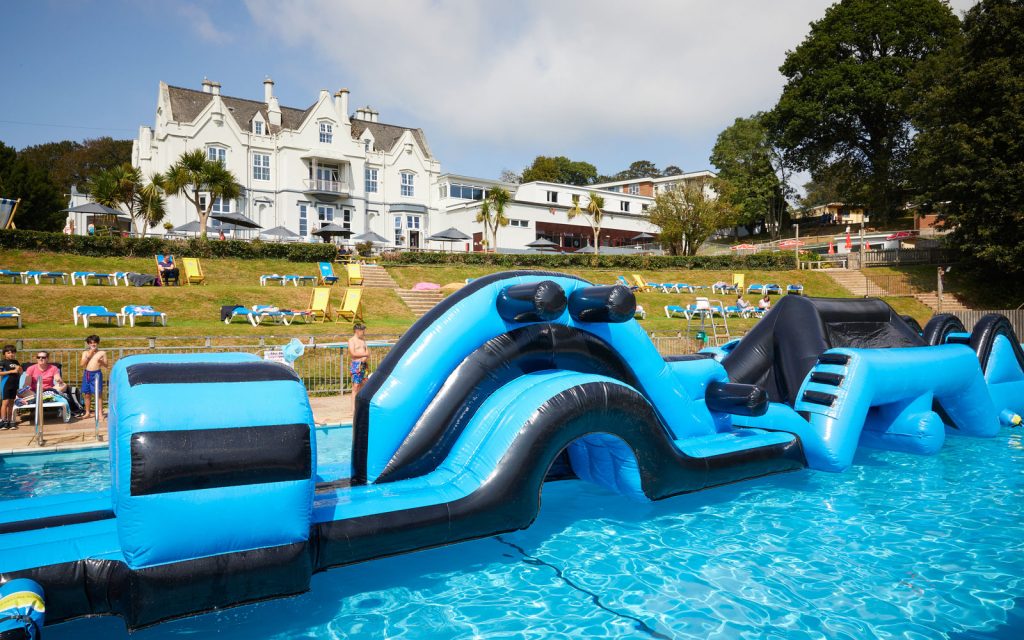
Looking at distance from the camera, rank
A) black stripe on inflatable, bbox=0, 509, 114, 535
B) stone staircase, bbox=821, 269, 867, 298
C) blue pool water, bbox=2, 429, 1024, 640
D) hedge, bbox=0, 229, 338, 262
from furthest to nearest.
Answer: stone staircase, bbox=821, 269, 867, 298 → hedge, bbox=0, 229, 338, 262 → blue pool water, bbox=2, 429, 1024, 640 → black stripe on inflatable, bbox=0, 509, 114, 535

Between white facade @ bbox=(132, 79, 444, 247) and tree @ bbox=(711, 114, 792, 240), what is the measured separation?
30.7m

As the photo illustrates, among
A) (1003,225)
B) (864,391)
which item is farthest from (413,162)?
(864,391)

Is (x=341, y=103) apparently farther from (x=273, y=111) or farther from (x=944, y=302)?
(x=944, y=302)

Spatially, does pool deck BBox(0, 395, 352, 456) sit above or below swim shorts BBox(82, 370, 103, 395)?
below

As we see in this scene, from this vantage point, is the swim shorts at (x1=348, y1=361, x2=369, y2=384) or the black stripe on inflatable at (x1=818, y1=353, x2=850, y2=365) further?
the swim shorts at (x1=348, y1=361, x2=369, y2=384)

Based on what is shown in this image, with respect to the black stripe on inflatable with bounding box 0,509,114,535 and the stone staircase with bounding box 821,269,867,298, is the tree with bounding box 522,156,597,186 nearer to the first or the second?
the stone staircase with bounding box 821,269,867,298

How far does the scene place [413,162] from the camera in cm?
4866

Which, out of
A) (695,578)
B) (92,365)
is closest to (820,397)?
(695,578)

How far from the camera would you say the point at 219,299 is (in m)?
22.0

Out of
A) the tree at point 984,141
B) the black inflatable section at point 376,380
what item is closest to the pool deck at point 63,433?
the black inflatable section at point 376,380

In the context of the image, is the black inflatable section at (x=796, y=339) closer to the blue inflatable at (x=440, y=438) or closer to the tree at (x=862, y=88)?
the blue inflatable at (x=440, y=438)

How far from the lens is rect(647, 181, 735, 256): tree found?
45406 millimetres

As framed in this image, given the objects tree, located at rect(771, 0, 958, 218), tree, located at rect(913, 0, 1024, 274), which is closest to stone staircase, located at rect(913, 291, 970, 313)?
tree, located at rect(913, 0, 1024, 274)

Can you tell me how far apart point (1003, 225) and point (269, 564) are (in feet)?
123
